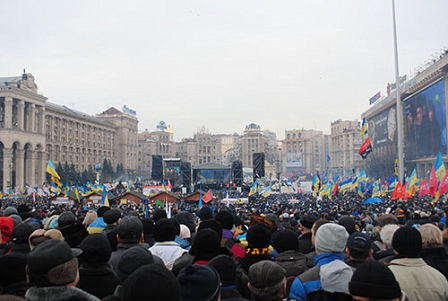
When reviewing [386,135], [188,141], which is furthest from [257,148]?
[386,135]

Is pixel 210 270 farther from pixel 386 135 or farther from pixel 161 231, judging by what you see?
pixel 386 135

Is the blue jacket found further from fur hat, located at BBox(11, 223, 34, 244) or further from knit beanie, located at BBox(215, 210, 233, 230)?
fur hat, located at BBox(11, 223, 34, 244)

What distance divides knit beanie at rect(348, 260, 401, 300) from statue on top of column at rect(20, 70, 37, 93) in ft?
214

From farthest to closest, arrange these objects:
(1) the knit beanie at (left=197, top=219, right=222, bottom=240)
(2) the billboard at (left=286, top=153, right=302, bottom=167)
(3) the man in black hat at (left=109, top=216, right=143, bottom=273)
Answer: (2) the billboard at (left=286, top=153, right=302, bottom=167) < (1) the knit beanie at (left=197, top=219, right=222, bottom=240) < (3) the man in black hat at (left=109, top=216, right=143, bottom=273)

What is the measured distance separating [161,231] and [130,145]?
9966 cm

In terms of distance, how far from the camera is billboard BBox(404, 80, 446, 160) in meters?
47.2

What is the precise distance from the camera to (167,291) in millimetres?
2389

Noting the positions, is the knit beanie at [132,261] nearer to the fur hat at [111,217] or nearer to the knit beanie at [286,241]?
the knit beanie at [286,241]

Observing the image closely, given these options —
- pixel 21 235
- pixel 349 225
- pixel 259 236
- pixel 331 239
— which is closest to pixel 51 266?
pixel 331 239

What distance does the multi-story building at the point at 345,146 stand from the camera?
4803 inches

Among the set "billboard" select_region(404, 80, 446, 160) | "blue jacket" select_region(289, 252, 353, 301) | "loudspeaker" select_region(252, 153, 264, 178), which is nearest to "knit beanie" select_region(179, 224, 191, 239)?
"blue jacket" select_region(289, 252, 353, 301)

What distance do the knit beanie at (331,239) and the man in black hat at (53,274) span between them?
187 centimetres

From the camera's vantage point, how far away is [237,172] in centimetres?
4441

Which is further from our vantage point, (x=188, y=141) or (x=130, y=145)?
(x=188, y=141)
